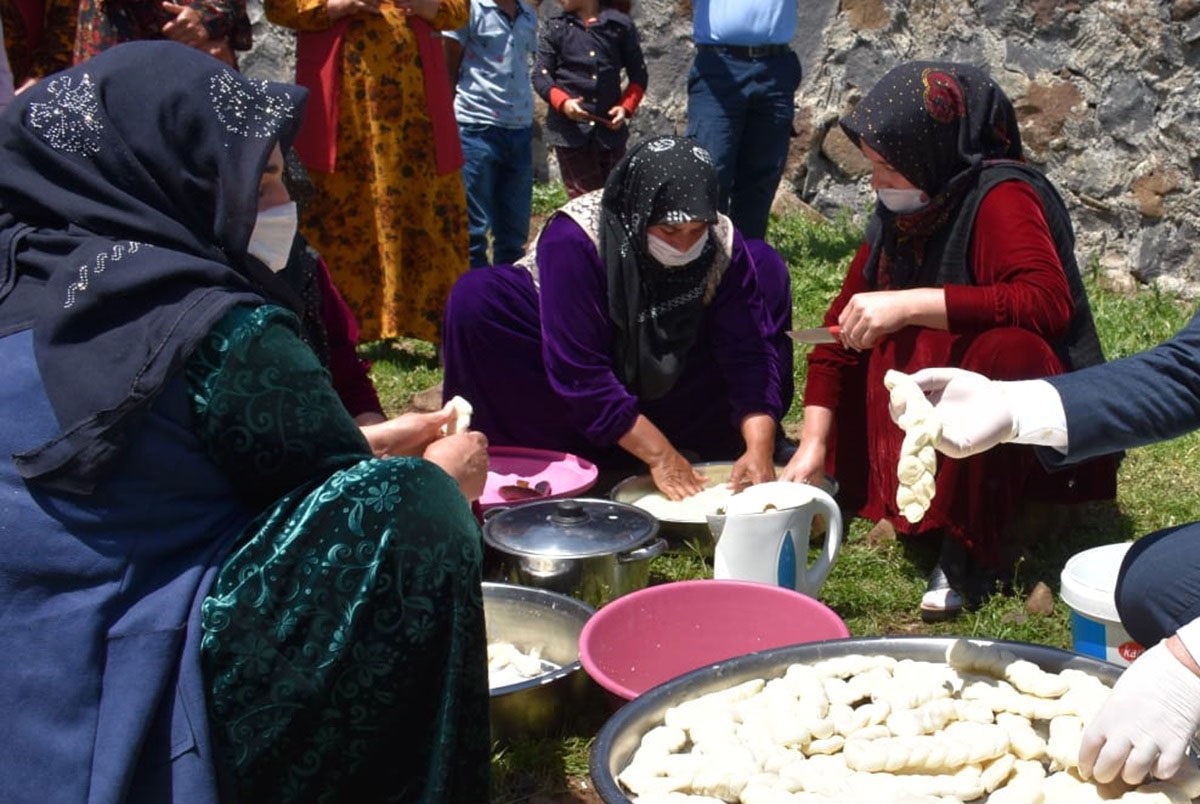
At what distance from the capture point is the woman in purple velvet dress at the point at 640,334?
3.34m

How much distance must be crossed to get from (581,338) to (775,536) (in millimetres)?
925

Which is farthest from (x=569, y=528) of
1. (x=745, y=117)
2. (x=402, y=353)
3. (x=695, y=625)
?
(x=745, y=117)

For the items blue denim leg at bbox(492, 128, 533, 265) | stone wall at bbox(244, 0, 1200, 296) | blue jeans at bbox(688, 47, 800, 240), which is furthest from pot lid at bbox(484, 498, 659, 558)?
stone wall at bbox(244, 0, 1200, 296)

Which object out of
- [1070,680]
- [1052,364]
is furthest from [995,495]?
[1070,680]

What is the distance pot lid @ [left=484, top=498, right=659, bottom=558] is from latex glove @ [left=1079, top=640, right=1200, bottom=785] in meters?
1.20

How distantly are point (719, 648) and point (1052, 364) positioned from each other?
961mm

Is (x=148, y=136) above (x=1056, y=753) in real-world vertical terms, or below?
above

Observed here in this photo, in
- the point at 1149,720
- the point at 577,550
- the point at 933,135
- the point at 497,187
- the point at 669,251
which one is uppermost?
the point at 933,135

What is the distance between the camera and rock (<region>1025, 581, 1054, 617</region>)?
2.90m

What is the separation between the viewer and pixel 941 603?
2.90 m

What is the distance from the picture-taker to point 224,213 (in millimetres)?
1796

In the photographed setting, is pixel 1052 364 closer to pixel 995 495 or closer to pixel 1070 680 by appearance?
pixel 995 495

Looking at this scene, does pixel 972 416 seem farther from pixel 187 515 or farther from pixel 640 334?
pixel 640 334

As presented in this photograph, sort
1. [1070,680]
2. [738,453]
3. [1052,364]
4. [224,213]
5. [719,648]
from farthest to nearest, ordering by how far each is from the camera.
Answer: [738,453], [1052,364], [719,648], [1070,680], [224,213]
